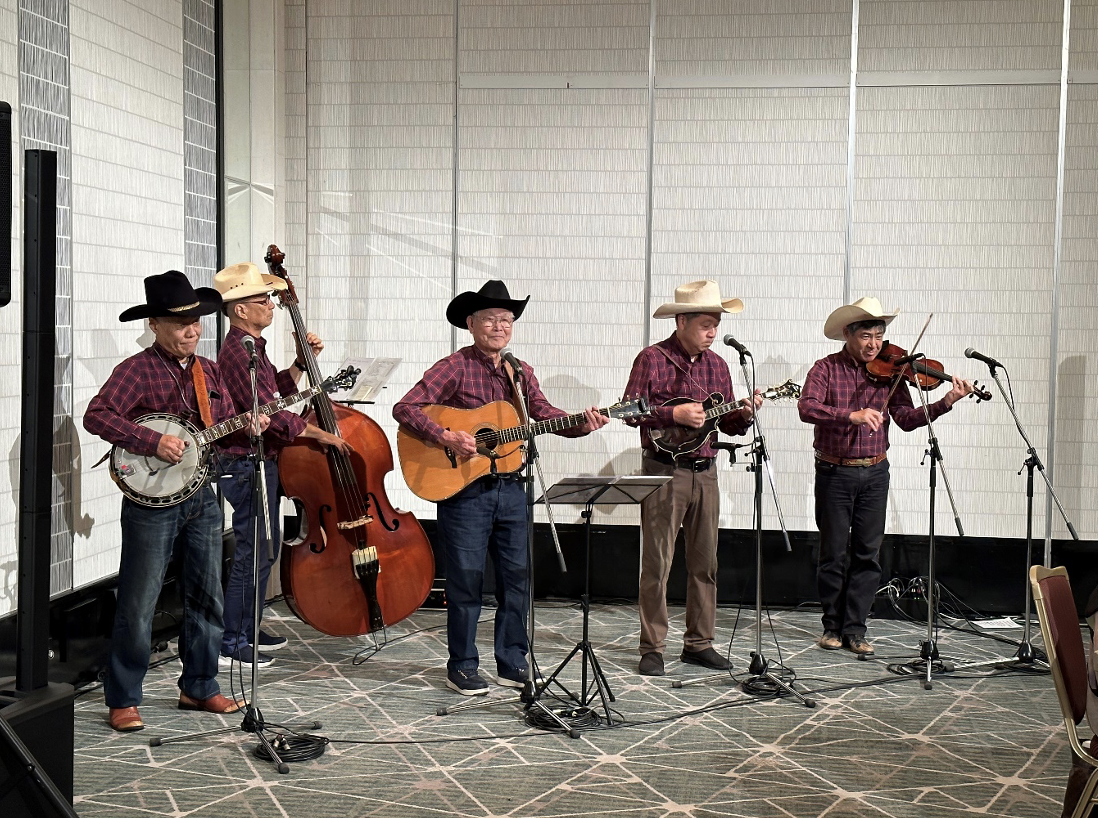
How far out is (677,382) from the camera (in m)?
5.66

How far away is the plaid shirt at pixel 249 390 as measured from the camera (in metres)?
5.12

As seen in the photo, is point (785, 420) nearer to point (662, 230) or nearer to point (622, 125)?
point (662, 230)

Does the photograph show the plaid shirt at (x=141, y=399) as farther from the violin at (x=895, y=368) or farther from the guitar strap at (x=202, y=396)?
the violin at (x=895, y=368)

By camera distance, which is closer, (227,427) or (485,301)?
(227,427)

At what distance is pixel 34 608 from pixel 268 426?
1.56 m

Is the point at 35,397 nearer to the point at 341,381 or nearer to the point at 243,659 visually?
the point at 341,381

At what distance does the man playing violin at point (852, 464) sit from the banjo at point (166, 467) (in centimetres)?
288

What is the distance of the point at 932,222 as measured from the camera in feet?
22.2

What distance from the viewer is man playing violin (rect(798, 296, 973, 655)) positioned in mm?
5930

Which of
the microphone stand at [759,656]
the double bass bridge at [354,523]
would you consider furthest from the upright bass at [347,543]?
the microphone stand at [759,656]

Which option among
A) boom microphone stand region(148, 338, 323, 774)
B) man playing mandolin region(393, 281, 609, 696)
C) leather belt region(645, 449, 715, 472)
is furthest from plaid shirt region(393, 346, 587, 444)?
boom microphone stand region(148, 338, 323, 774)

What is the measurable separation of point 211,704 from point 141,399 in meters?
1.30

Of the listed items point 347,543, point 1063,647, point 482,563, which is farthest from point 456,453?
point 1063,647

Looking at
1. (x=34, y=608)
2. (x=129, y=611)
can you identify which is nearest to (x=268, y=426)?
(x=129, y=611)
